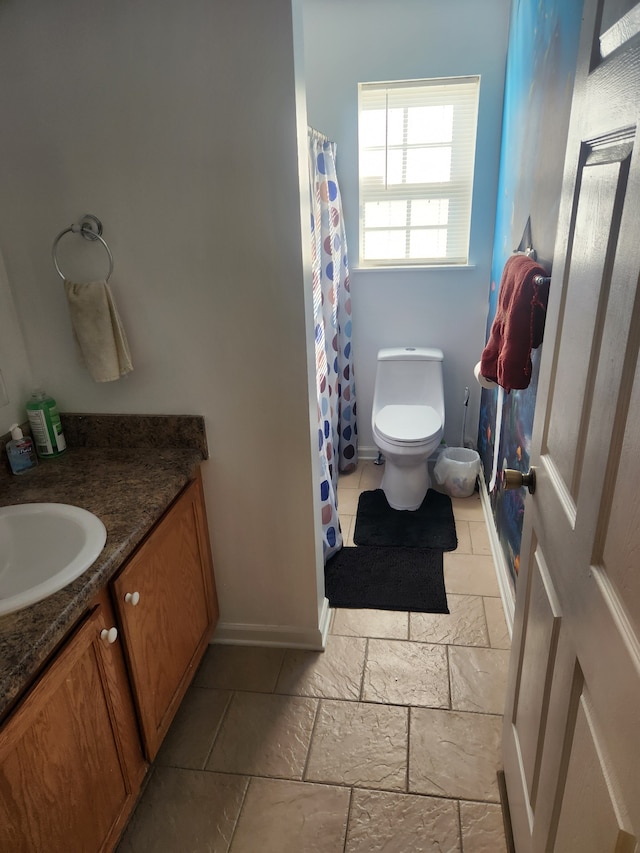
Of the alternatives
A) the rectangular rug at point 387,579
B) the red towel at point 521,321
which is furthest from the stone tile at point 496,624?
the red towel at point 521,321

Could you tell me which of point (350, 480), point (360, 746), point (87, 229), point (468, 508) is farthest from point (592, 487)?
point (350, 480)

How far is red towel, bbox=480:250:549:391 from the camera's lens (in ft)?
5.41

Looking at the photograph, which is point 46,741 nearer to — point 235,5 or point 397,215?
point 235,5

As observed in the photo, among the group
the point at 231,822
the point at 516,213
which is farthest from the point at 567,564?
the point at 516,213

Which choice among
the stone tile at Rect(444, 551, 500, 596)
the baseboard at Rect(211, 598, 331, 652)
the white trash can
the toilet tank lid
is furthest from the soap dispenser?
the white trash can

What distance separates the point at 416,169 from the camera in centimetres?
304

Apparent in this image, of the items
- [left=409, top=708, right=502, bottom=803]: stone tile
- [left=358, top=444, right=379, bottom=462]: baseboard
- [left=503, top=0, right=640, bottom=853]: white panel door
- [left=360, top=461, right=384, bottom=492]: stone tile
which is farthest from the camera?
[left=358, top=444, right=379, bottom=462]: baseboard

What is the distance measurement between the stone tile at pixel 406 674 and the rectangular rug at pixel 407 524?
0.68m

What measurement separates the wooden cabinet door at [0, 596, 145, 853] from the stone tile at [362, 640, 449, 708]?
2.71 feet

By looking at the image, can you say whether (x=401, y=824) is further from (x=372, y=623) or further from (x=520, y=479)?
(x=520, y=479)

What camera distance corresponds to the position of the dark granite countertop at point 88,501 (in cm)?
99

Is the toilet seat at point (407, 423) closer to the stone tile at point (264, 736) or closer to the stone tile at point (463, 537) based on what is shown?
the stone tile at point (463, 537)

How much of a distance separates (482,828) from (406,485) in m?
1.68

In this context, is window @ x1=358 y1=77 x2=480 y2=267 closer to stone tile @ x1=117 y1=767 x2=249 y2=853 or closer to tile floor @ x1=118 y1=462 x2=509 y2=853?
tile floor @ x1=118 y1=462 x2=509 y2=853
